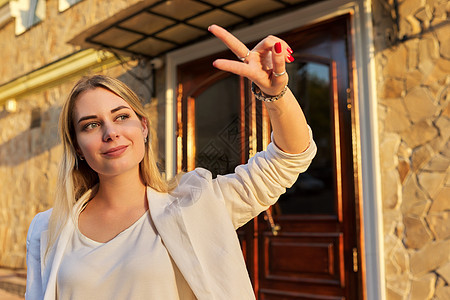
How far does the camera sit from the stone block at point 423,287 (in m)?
3.43

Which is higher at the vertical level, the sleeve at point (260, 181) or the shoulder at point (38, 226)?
the sleeve at point (260, 181)

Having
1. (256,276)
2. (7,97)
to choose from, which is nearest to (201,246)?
(256,276)

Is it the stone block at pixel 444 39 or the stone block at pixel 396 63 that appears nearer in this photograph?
the stone block at pixel 444 39

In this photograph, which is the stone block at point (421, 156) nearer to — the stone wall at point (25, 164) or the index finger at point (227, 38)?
the index finger at point (227, 38)

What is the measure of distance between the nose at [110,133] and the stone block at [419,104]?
8.95 feet

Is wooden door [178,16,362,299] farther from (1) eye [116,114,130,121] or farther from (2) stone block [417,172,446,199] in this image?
(1) eye [116,114,130,121]

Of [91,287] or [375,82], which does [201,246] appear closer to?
[91,287]

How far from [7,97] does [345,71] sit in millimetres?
6683

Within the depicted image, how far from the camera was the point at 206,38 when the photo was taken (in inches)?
A: 208

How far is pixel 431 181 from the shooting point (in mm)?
3492

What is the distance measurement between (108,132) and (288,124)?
0.60 meters

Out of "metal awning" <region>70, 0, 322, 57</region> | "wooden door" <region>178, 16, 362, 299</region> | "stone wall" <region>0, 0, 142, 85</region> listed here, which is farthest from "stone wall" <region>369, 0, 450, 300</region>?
"stone wall" <region>0, 0, 142, 85</region>

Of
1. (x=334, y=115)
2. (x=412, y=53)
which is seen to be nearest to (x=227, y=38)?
(x=412, y=53)

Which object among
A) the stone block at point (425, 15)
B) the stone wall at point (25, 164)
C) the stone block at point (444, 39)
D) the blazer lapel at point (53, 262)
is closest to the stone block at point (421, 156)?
the stone block at point (444, 39)
